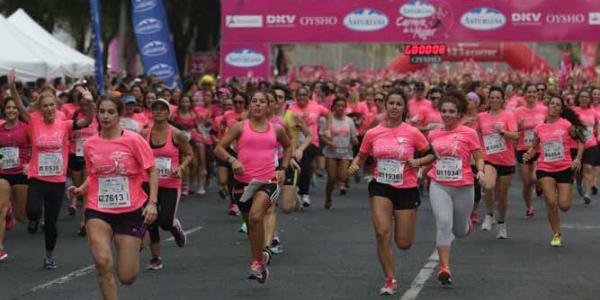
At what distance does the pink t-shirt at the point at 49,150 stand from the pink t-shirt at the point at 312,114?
6969 mm

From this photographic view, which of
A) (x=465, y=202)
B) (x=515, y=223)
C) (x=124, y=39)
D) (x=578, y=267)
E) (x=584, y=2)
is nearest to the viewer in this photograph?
(x=465, y=202)

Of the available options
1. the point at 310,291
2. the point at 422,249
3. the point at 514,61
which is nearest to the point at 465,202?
the point at 310,291

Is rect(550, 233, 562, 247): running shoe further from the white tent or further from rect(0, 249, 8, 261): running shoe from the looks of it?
the white tent

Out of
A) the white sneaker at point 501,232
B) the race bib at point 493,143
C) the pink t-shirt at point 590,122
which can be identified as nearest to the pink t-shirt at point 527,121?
the pink t-shirt at point 590,122

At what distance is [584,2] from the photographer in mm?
34594

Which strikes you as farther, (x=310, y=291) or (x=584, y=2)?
(x=584, y=2)

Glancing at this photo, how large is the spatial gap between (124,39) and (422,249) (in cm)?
2847

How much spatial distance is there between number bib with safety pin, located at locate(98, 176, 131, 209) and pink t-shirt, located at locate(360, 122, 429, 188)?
104 inches

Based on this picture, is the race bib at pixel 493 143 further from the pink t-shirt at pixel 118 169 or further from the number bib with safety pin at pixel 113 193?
the number bib with safety pin at pixel 113 193

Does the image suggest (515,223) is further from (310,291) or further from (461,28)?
(461,28)

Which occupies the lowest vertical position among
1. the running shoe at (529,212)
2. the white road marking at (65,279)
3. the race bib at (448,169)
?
the running shoe at (529,212)

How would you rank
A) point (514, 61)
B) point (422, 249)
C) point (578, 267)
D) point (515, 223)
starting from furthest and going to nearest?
point (514, 61), point (515, 223), point (422, 249), point (578, 267)

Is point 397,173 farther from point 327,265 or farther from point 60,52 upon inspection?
point 60,52

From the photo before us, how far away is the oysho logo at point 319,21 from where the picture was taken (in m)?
35.3
